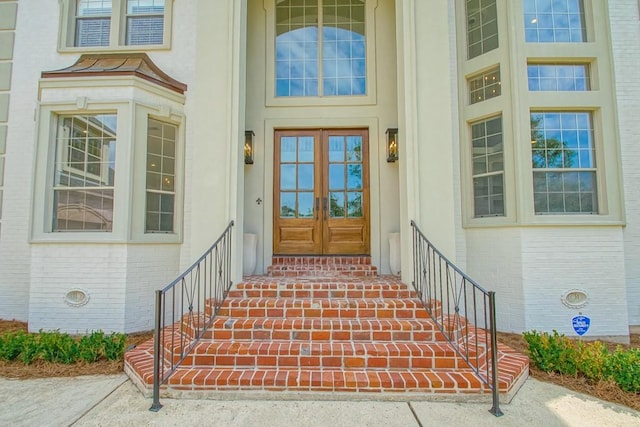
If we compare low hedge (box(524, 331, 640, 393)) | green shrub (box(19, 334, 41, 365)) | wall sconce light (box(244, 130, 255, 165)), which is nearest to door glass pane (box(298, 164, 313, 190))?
wall sconce light (box(244, 130, 255, 165))

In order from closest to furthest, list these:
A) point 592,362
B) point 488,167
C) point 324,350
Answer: point 592,362 < point 324,350 < point 488,167

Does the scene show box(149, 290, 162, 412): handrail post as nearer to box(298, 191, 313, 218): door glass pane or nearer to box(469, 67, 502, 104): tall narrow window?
box(298, 191, 313, 218): door glass pane

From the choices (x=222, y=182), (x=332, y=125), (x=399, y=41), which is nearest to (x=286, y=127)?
(x=332, y=125)

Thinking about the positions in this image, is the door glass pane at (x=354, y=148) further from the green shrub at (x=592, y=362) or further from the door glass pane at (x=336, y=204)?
the green shrub at (x=592, y=362)

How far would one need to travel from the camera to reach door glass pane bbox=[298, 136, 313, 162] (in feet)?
18.7

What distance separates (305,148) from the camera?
225 inches

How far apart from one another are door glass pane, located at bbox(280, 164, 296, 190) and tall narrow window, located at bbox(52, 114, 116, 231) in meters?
2.46

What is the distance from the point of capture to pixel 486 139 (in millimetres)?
4730

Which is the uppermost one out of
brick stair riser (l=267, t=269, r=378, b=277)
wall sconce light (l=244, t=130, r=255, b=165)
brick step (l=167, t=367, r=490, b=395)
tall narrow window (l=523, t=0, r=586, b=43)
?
tall narrow window (l=523, t=0, r=586, b=43)

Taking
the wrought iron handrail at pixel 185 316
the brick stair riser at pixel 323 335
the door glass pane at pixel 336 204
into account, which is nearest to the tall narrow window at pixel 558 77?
the door glass pane at pixel 336 204

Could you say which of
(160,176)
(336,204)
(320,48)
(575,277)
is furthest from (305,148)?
(575,277)

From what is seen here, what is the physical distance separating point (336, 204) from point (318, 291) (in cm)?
197

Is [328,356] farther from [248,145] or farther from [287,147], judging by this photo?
[287,147]

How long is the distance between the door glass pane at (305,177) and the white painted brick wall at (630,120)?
4.41 m
